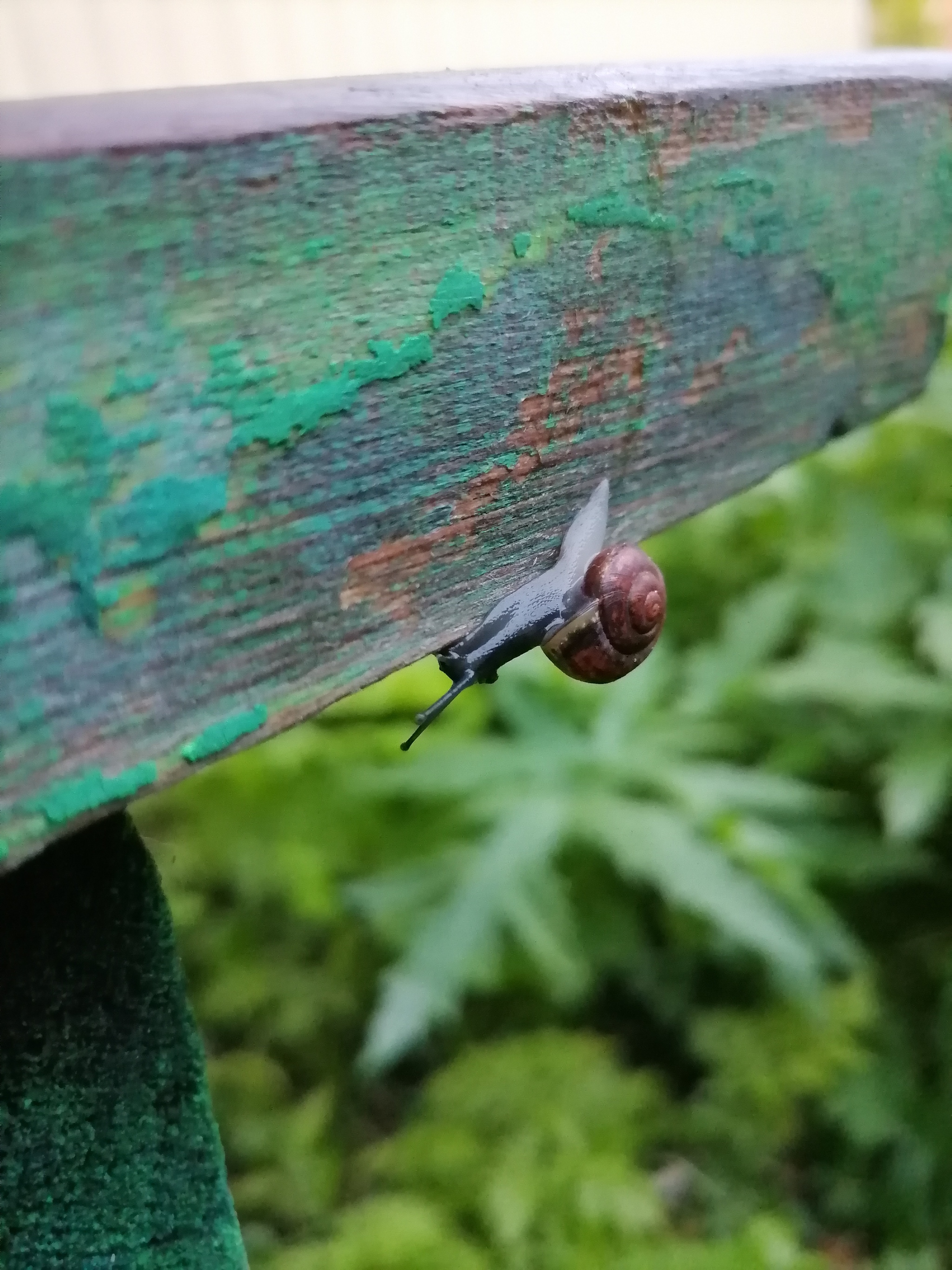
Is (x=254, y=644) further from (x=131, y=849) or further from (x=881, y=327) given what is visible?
(x=881, y=327)

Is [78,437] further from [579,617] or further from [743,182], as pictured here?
[743,182]

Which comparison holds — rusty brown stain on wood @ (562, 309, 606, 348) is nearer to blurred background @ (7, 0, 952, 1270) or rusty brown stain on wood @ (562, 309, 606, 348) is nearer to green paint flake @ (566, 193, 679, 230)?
green paint flake @ (566, 193, 679, 230)

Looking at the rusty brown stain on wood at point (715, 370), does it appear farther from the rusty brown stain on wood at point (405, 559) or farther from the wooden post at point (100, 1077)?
the wooden post at point (100, 1077)

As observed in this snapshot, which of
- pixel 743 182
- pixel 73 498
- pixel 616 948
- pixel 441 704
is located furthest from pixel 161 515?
pixel 616 948

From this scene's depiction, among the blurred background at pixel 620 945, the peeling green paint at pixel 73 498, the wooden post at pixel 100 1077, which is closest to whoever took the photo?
the peeling green paint at pixel 73 498

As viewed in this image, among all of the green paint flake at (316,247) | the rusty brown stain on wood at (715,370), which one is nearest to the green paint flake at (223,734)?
the green paint flake at (316,247)

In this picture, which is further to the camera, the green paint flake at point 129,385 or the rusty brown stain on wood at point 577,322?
the rusty brown stain on wood at point 577,322

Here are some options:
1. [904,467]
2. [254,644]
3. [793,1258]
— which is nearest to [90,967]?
[254,644]

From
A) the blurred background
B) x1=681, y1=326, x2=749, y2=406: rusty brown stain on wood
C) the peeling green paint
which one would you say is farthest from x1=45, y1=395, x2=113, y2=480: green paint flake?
the blurred background
